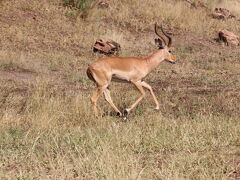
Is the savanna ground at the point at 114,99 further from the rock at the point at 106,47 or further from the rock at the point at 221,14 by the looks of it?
the rock at the point at 221,14

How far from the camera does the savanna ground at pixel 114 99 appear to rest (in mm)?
4551

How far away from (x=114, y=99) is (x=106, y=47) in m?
6.75

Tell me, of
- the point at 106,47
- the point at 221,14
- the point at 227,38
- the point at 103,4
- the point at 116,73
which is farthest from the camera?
the point at 221,14

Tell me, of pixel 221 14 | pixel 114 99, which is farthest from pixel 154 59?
pixel 221 14

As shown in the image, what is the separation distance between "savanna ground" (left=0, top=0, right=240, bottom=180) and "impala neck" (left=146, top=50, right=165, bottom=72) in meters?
0.76

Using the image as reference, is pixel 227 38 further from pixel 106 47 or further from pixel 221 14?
pixel 106 47

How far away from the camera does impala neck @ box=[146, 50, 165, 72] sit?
949cm

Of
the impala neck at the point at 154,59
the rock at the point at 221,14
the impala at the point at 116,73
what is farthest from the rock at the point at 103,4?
the impala at the point at 116,73

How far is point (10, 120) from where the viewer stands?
23.4 feet

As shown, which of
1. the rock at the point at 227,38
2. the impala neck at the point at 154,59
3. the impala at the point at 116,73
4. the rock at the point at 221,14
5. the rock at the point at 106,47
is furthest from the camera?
the rock at the point at 221,14

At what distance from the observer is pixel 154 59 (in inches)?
380

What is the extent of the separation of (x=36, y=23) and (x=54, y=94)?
918 centimetres

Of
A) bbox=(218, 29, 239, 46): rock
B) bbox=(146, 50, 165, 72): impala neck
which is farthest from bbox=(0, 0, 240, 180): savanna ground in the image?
bbox=(146, 50, 165, 72): impala neck

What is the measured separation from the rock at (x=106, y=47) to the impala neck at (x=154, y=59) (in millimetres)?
6269
